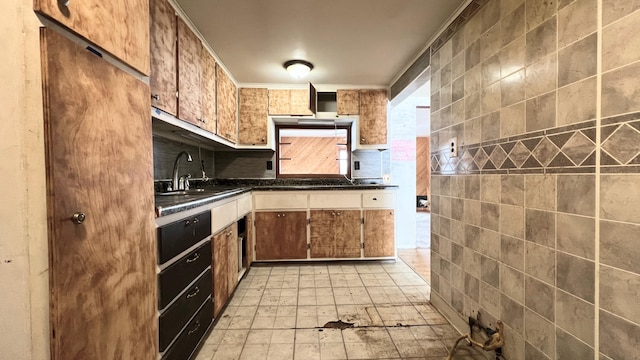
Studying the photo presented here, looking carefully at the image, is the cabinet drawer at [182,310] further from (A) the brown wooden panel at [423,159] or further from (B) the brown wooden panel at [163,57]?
(A) the brown wooden panel at [423,159]

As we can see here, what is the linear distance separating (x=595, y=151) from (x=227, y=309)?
7.82 ft

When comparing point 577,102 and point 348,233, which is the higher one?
point 577,102

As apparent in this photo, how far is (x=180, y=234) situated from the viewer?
1293mm

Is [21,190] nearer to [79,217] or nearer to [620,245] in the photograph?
[79,217]

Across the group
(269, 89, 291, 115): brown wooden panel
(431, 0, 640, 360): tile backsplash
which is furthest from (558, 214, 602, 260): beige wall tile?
(269, 89, 291, 115): brown wooden panel

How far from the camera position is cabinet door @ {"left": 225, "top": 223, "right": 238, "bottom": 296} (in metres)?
2.06

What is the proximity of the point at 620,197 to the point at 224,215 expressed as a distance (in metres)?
2.12

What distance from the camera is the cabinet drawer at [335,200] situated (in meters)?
3.02

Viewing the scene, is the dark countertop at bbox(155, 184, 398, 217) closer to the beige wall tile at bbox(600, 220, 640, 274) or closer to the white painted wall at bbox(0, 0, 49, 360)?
the white painted wall at bbox(0, 0, 49, 360)

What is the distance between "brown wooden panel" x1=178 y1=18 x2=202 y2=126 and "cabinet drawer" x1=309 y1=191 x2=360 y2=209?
5.10 ft

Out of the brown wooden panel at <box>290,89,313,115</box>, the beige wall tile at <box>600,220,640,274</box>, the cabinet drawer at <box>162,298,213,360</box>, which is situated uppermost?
the brown wooden panel at <box>290,89,313,115</box>

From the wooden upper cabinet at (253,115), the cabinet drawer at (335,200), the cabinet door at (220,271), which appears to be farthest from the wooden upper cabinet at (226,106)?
the cabinet drawer at (335,200)

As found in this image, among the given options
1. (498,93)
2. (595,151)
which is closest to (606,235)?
(595,151)

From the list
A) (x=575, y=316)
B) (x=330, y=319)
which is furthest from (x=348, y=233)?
(x=575, y=316)
